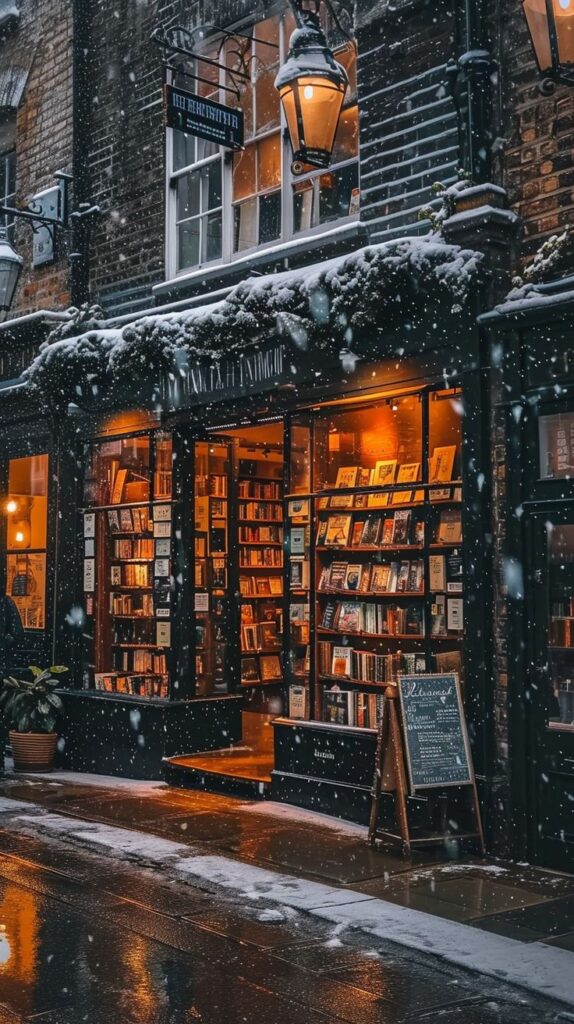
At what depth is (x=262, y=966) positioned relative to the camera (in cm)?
574

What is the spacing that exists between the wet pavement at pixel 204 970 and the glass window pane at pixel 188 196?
281 inches

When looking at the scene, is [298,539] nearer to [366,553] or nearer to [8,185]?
[366,553]

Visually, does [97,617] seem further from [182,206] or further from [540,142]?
[540,142]

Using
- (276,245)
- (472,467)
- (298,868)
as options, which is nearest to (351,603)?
(472,467)

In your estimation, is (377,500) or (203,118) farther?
(203,118)

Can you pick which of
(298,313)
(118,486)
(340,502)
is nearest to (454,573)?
(340,502)

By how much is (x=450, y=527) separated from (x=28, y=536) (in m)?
6.50

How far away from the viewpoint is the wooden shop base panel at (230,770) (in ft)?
34.1

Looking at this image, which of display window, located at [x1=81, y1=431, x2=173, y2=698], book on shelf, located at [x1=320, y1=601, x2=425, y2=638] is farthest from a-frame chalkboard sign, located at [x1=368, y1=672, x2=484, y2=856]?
display window, located at [x1=81, y1=431, x2=173, y2=698]

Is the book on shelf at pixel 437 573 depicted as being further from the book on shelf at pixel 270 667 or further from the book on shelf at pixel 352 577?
the book on shelf at pixel 270 667

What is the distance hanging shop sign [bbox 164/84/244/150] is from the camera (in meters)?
9.58

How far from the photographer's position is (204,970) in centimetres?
564

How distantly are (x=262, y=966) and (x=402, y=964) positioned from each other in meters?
0.72

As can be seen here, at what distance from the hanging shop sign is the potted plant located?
5.82 meters
